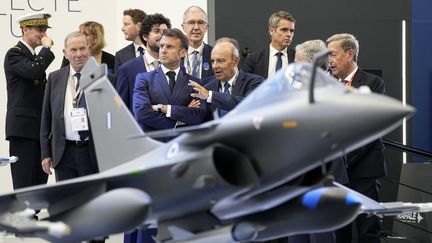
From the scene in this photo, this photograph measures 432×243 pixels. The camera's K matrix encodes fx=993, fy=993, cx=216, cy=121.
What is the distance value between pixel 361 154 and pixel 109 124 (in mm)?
3015

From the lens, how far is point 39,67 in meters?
10.9

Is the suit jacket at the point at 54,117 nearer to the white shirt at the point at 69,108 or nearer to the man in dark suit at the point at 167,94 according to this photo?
the white shirt at the point at 69,108

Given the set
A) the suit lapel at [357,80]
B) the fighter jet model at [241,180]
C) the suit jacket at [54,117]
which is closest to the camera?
the fighter jet model at [241,180]

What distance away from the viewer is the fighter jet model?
234 inches

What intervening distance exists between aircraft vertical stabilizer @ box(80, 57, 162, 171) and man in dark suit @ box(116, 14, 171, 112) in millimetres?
2207

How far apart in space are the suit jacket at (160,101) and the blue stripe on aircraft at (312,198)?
2.58 m

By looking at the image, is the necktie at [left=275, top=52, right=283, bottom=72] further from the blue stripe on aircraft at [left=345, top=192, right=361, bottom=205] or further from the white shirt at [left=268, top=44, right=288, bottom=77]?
the blue stripe on aircraft at [left=345, top=192, right=361, bottom=205]

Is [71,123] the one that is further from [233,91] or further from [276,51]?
[276,51]

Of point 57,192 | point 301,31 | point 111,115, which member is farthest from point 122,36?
point 57,192

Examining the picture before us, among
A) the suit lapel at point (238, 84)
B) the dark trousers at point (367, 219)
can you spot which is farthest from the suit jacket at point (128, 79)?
the dark trousers at point (367, 219)

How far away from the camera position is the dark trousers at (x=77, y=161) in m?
9.91

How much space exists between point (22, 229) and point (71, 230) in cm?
37

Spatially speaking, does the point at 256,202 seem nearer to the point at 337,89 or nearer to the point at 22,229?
the point at 337,89

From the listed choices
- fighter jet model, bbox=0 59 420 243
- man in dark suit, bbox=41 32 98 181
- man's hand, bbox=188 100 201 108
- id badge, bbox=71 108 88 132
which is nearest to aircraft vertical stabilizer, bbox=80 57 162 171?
fighter jet model, bbox=0 59 420 243
